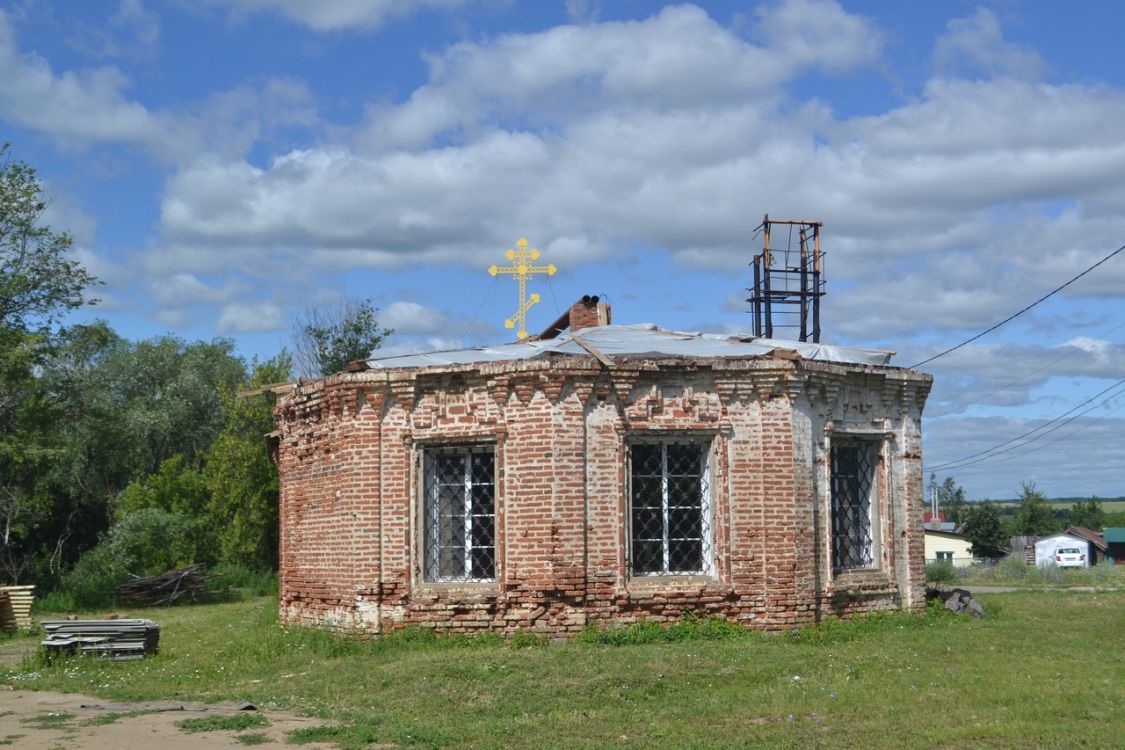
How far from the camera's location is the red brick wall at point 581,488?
1295cm

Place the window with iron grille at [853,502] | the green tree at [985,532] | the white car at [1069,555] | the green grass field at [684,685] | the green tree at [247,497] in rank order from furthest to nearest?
the green tree at [985,532] → the white car at [1069,555] → the green tree at [247,497] → the window with iron grille at [853,502] → the green grass field at [684,685]

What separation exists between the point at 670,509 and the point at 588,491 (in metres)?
1.10

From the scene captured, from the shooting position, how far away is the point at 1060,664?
11094 mm

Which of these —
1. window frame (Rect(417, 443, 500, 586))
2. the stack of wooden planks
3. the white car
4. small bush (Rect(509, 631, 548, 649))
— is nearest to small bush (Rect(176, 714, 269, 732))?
small bush (Rect(509, 631, 548, 649))

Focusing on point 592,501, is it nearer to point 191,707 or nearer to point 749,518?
point 749,518

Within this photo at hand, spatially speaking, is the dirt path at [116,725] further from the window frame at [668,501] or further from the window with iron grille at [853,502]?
the window with iron grille at [853,502]

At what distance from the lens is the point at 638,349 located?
14.2 meters

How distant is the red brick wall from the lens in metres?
13.0

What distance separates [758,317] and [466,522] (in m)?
14.7

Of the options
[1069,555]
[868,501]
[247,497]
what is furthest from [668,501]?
[1069,555]

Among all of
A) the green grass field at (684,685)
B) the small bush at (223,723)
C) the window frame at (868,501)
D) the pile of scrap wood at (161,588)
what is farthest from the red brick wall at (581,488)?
the pile of scrap wood at (161,588)

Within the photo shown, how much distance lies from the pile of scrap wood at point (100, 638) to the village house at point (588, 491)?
2.36 m

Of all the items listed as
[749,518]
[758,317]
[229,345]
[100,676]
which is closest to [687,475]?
[749,518]

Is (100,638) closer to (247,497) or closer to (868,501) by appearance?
(868,501)
